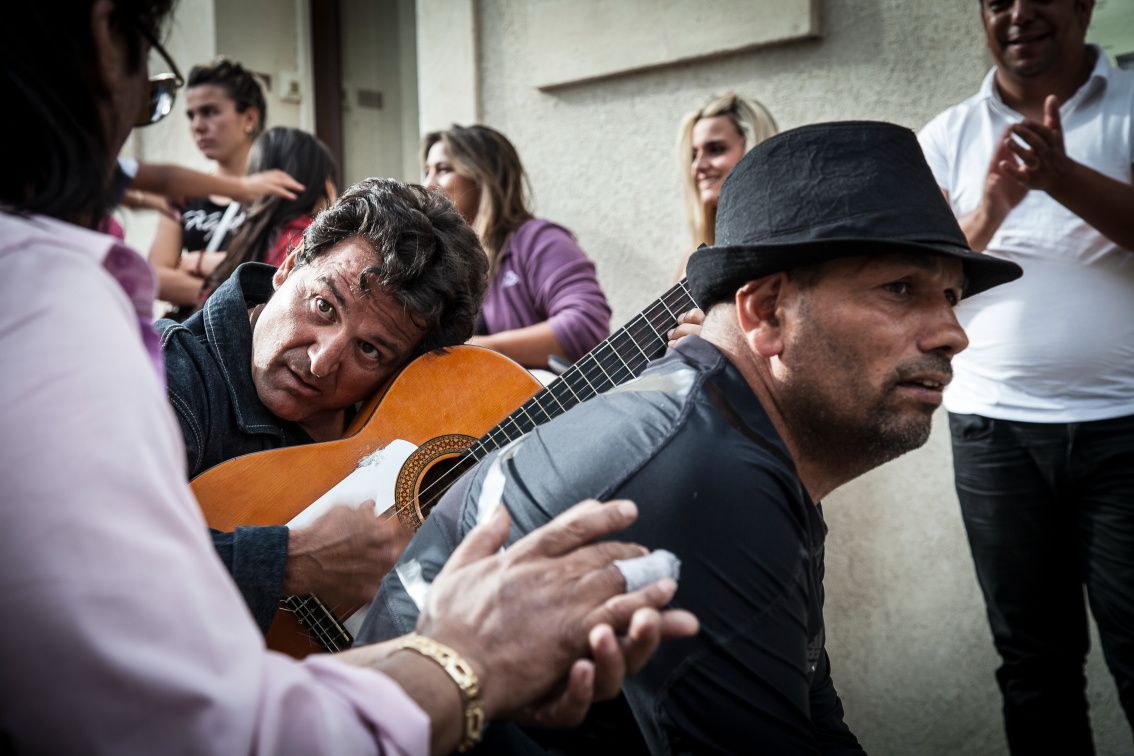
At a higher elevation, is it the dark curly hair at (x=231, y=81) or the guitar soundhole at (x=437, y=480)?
the dark curly hair at (x=231, y=81)

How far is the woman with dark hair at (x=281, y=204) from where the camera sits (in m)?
4.17

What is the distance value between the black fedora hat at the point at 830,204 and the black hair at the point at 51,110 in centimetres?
119

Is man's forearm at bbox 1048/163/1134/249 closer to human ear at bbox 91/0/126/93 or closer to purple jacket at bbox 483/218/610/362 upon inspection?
purple jacket at bbox 483/218/610/362

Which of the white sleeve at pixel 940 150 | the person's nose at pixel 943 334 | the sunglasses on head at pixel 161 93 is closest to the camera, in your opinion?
the sunglasses on head at pixel 161 93

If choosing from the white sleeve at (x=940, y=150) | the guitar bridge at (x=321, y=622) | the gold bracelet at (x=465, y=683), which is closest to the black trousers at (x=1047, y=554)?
the white sleeve at (x=940, y=150)

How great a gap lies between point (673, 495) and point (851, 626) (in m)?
2.80

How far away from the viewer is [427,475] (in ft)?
8.98

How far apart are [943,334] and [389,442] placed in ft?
4.48

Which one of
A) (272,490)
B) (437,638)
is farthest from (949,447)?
(437,638)

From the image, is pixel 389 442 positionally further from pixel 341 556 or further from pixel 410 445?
pixel 341 556

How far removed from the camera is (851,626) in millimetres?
4219

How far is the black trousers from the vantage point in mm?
3080

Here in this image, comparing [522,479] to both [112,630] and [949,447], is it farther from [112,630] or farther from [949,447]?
[949,447]

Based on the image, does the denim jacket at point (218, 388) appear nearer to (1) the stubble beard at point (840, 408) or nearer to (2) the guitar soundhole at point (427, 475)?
(2) the guitar soundhole at point (427, 475)
